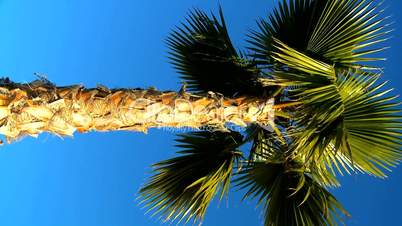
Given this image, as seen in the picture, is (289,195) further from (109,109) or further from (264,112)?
(109,109)

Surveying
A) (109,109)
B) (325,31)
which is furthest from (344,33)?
(109,109)

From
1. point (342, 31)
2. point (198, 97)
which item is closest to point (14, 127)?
point (198, 97)

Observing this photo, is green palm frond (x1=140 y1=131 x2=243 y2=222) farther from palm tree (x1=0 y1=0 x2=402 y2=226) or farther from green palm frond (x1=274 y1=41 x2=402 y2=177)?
green palm frond (x1=274 y1=41 x2=402 y2=177)

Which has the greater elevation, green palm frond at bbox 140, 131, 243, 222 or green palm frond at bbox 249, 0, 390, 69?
green palm frond at bbox 249, 0, 390, 69

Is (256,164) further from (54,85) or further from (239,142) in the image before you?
(54,85)

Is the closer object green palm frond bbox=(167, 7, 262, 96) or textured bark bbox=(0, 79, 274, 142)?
textured bark bbox=(0, 79, 274, 142)

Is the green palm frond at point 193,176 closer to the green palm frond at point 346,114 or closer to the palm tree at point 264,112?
the palm tree at point 264,112
